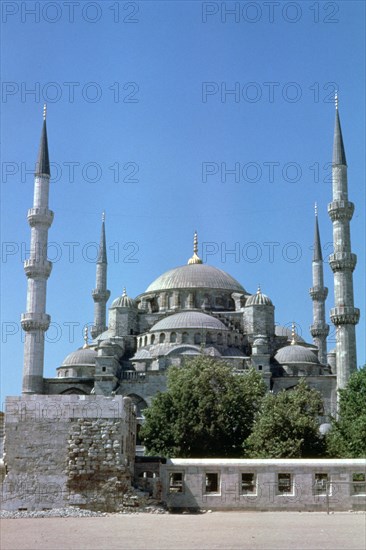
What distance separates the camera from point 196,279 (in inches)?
1861

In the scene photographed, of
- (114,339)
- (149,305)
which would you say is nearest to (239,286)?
(149,305)

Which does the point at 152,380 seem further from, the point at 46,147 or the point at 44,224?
the point at 46,147

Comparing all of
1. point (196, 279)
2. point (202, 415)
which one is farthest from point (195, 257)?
point (202, 415)

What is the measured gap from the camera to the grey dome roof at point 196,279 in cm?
4709

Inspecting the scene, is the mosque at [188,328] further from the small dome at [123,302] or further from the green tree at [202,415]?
the green tree at [202,415]

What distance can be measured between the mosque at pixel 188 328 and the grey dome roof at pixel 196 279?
0.21 feet

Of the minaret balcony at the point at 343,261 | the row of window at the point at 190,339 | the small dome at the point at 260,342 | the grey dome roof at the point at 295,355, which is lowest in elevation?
the grey dome roof at the point at 295,355

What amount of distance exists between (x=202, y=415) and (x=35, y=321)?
12.2 meters

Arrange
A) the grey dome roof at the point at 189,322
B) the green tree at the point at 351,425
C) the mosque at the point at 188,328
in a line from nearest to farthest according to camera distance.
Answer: the green tree at the point at 351,425 → the mosque at the point at 188,328 → the grey dome roof at the point at 189,322

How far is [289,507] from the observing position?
16.5 metres

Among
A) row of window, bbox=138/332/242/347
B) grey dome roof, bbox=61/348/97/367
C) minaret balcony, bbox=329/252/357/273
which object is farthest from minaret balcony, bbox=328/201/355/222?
grey dome roof, bbox=61/348/97/367

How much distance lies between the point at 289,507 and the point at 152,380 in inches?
885

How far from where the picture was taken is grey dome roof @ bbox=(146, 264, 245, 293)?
155ft

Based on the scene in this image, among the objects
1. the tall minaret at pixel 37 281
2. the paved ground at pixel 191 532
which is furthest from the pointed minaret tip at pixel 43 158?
the paved ground at pixel 191 532
